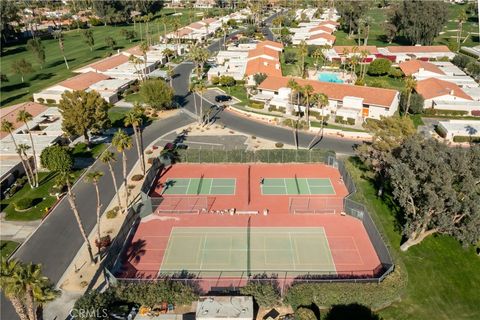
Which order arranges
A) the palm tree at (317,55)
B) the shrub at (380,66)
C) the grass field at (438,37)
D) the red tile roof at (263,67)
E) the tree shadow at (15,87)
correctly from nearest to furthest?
the tree shadow at (15,87)
the red tile roof at (263,67)
the shrub at (380,66)
the palm tree at (317,55)
the grass field at (438,37)

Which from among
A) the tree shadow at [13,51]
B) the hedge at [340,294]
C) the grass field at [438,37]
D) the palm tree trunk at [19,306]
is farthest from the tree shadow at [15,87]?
the grass field at [438,37]

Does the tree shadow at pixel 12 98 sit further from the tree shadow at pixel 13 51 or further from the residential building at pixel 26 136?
the tree shadow at pixel 13 51

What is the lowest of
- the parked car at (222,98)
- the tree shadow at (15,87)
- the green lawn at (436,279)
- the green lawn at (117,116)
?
the green lawn at (436,279)

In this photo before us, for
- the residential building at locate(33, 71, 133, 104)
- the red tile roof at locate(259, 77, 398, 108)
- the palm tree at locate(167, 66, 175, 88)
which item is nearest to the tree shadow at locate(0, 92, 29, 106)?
the residential building at locate(33, 71, 133, 104)

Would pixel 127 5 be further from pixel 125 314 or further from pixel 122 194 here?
pixel 125 314

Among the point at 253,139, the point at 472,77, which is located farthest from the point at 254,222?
the point at 472,77

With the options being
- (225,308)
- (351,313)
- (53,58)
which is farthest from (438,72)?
(53,58)

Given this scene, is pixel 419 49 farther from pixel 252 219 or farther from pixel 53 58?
pixel 53 58

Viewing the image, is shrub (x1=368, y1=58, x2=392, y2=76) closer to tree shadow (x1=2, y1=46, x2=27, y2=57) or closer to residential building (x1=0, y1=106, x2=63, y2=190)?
residential building (x1=0, y1=106, x2=63, y2=190)
